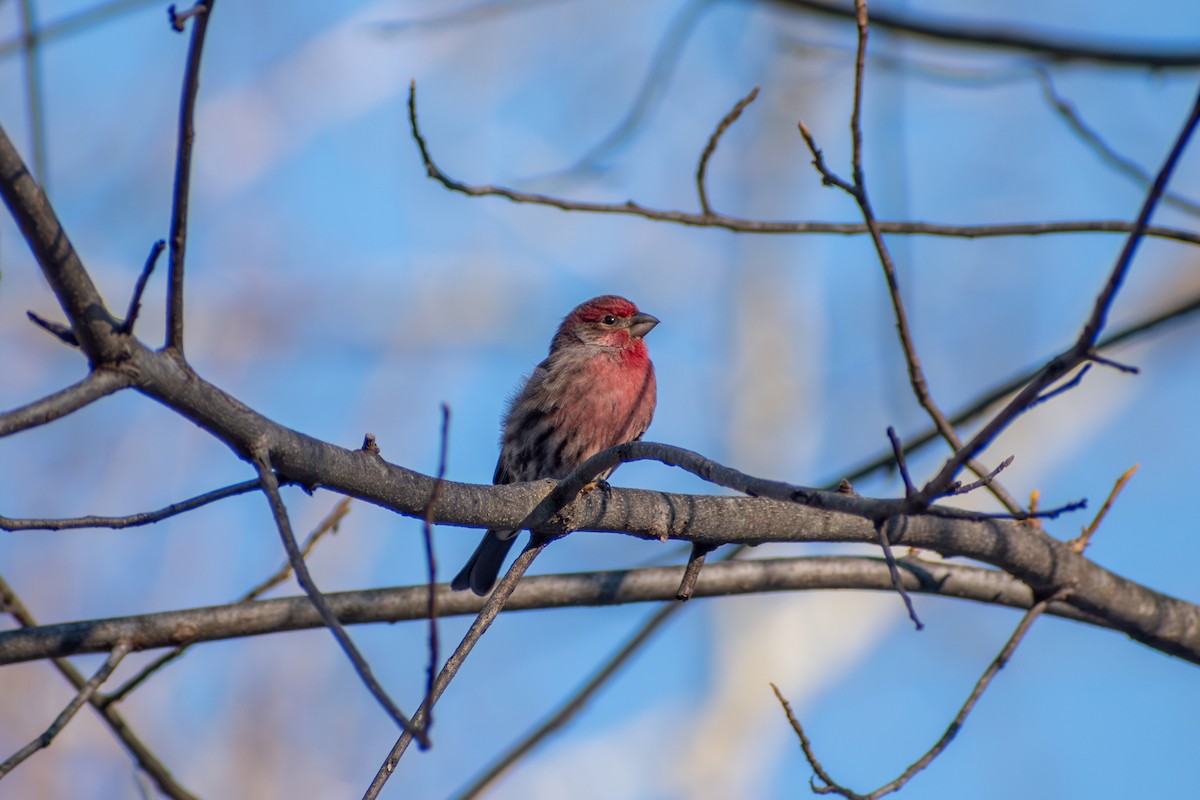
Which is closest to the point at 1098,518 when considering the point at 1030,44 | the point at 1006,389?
the point at 1006,389

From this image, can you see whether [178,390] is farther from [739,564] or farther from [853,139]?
[739,564]

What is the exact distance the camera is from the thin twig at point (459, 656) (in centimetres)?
274

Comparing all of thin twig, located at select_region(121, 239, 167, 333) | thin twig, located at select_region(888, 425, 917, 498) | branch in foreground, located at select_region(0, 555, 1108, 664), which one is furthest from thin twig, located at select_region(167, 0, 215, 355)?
branch in foreground, located at select_region(0, 555, 1108, 664)

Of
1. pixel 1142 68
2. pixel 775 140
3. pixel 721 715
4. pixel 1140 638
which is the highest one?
pixel 775 140

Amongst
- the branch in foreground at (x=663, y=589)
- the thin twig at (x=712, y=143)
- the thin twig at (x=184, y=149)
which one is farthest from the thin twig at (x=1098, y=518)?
the thin twig at (x=184, y=149)

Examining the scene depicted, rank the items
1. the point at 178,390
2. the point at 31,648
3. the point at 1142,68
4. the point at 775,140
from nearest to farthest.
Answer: the point at 178,390 < the point at 31,648 < the point at 1142,68 < the point at 775,140

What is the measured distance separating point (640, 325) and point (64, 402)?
4.49 m

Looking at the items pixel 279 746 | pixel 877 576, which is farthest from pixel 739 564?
pixel 279 746

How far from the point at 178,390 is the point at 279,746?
37.5 feet

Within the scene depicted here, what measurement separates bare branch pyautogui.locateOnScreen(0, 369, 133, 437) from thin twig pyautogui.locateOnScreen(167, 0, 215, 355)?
20 centimetres

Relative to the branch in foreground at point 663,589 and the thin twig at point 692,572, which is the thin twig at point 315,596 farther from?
the branch in foreground at point 663,589

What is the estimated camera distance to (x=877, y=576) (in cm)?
459

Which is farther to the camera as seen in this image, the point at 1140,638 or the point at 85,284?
the point at 1140,638

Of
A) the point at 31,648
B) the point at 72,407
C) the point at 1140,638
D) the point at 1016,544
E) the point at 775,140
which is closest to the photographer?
the point at 72,407
